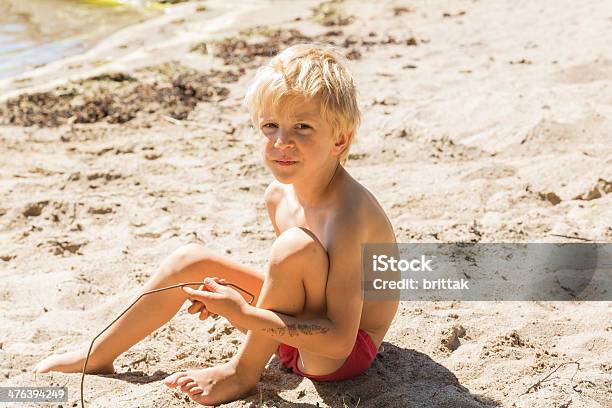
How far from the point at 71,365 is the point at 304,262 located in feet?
3.25

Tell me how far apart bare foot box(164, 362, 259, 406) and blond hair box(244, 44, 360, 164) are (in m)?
0.84

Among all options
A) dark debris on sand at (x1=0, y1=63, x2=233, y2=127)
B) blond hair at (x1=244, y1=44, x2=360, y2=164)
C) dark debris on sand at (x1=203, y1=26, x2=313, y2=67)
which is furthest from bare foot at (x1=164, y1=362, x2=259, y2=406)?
dark debris on sand at (x1=203, y1=26, x2=313, y2=67)

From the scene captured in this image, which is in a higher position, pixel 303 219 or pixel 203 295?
pixel 303 219

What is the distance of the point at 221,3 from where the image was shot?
370 inches

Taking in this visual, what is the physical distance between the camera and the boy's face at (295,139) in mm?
2459

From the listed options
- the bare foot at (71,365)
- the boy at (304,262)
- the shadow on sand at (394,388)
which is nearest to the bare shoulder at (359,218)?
the boy at (304,262)

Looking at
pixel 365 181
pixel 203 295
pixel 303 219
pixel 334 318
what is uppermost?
pixel 303 219

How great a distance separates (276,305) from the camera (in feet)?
8.04

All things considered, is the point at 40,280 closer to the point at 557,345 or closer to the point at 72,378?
the point at 72,378

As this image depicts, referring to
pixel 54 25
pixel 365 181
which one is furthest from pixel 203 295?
pixel 54 25

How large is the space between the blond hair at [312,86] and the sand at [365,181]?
88cm

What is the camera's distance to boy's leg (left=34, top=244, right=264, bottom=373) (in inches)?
107

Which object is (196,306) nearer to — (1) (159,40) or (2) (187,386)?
(2) (187,386)

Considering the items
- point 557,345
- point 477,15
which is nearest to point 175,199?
point 557,345
